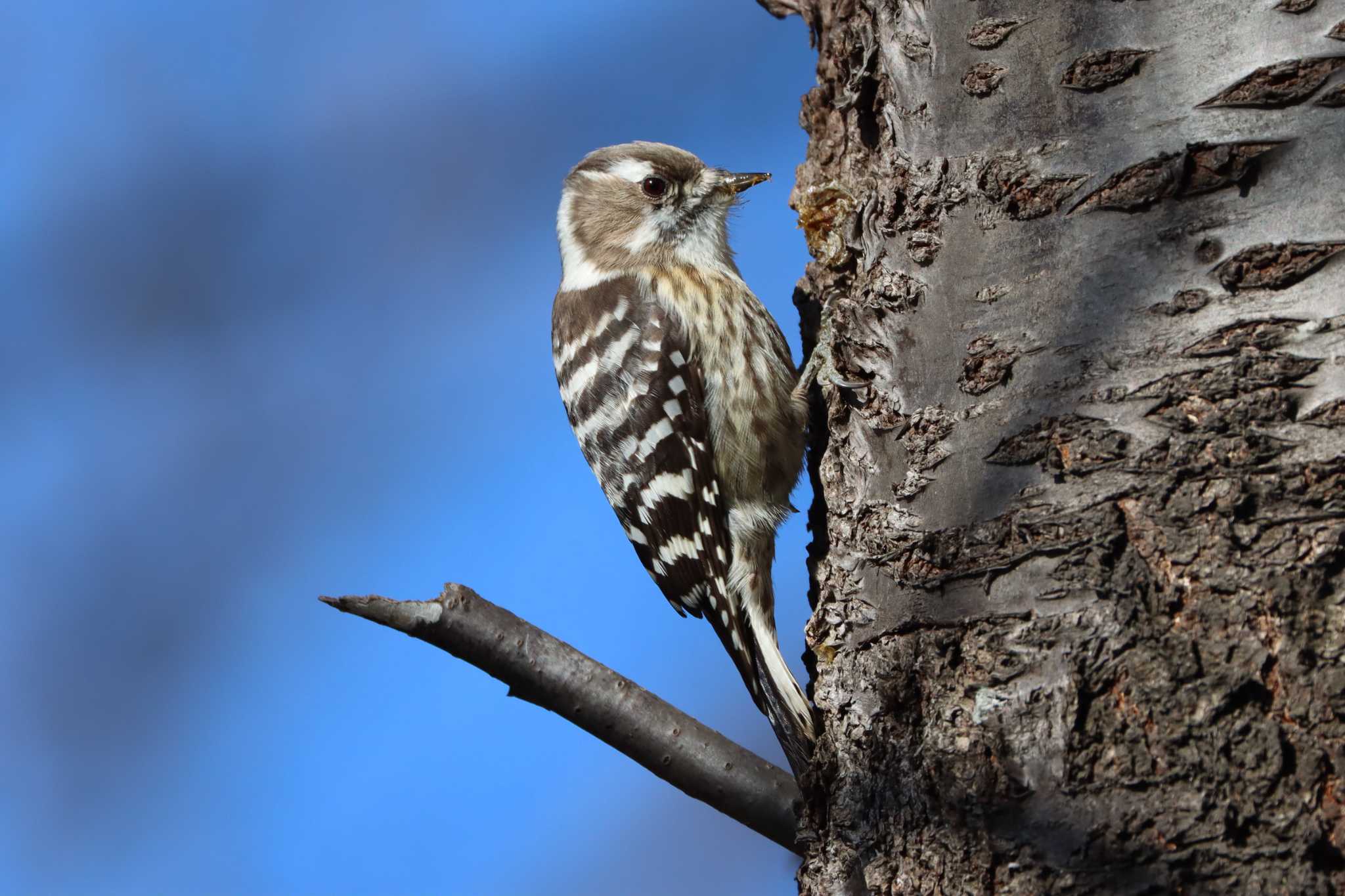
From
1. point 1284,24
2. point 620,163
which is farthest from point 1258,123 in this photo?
point 620,163

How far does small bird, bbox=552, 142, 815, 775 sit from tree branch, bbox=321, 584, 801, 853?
2.68ft

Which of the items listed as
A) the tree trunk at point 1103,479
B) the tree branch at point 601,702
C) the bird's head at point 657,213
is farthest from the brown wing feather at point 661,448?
the tree trunk at point 1103,479

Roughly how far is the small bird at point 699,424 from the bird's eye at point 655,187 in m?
0.16

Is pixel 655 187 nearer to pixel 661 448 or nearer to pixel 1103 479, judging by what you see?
pixel 661 448

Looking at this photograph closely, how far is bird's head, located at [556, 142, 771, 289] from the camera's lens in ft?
13.0

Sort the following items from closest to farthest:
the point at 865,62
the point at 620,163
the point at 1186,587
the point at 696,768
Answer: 1. the point at 1186,587
2. the point at 696,768
3. the point at 865,62
4. the point at 620,163

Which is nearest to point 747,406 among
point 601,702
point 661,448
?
point 661,448

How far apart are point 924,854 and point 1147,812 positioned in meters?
0.40

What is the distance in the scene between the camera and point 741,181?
396 centimetres

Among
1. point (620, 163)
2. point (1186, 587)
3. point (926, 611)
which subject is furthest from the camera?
point (620, 163)

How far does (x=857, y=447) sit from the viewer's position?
2451 mm

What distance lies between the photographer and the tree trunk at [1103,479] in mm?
1585

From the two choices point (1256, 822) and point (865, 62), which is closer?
point (1256, 822)

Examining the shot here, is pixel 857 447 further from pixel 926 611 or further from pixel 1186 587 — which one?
pixel 1186 587
